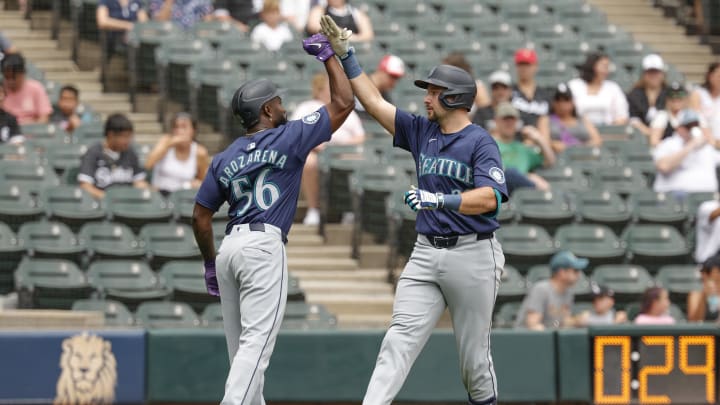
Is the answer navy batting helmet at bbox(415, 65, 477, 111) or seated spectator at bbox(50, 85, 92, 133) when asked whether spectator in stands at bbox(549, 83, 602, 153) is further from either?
navy batting helmet at bbox(415, 65, 477, 111)

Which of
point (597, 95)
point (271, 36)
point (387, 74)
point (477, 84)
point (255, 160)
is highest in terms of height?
point (271, 36)

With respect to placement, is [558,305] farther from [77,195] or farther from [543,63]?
[543,63]

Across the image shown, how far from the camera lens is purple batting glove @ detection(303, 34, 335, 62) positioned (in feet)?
22.6

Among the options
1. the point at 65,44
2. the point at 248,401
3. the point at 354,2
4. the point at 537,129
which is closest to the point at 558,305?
the point at 537,129

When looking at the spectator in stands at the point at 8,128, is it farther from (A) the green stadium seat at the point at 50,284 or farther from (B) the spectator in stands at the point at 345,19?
(B) the spectator in stands at the point at 345,19

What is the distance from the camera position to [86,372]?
9.47 metres

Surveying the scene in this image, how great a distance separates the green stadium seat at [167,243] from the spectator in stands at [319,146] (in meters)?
1.26

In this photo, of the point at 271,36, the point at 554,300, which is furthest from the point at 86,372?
the point at 271,36

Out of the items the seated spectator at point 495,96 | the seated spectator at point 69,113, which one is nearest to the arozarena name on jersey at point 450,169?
the seated spectator at point 495,96

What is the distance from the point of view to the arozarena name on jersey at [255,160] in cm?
674

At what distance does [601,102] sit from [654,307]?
12.0 ft

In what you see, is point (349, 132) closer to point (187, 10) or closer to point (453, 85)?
point (187, 10)

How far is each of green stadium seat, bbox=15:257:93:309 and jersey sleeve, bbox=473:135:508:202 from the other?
459 cm

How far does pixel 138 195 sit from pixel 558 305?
10.9 feet
